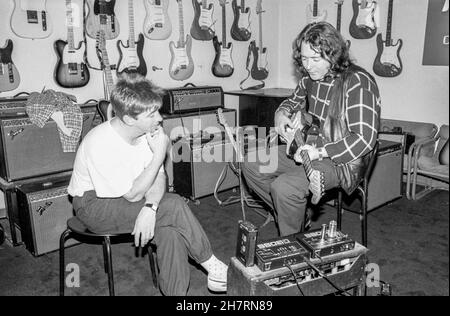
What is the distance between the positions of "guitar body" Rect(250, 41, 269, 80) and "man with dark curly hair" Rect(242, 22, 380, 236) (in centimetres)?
268

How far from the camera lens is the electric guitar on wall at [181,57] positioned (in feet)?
13.9

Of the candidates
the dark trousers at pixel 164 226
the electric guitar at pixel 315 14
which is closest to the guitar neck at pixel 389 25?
the electric guitar at pixel 315 14

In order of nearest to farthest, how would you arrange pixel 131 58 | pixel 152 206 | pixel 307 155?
pixel 152 206, pixel 307 155, pixel 131 58

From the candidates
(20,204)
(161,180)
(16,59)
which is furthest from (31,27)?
(161,180)

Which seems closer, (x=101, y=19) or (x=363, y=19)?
(x=101, y=19)

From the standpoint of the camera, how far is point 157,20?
4.04m

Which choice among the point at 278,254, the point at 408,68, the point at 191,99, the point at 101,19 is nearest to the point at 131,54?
the point at 101,19

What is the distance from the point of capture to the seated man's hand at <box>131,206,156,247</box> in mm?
1807

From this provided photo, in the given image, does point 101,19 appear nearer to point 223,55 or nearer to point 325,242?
point 223,55

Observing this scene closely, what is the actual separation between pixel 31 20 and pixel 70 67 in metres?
0.47

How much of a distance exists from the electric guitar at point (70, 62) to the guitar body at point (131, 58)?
0.36m

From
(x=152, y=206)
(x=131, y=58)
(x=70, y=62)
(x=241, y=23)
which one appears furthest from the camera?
(x=241, y=23)

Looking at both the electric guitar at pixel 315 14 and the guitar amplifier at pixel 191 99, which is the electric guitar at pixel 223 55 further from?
the electric guitar at pixel 315 14
